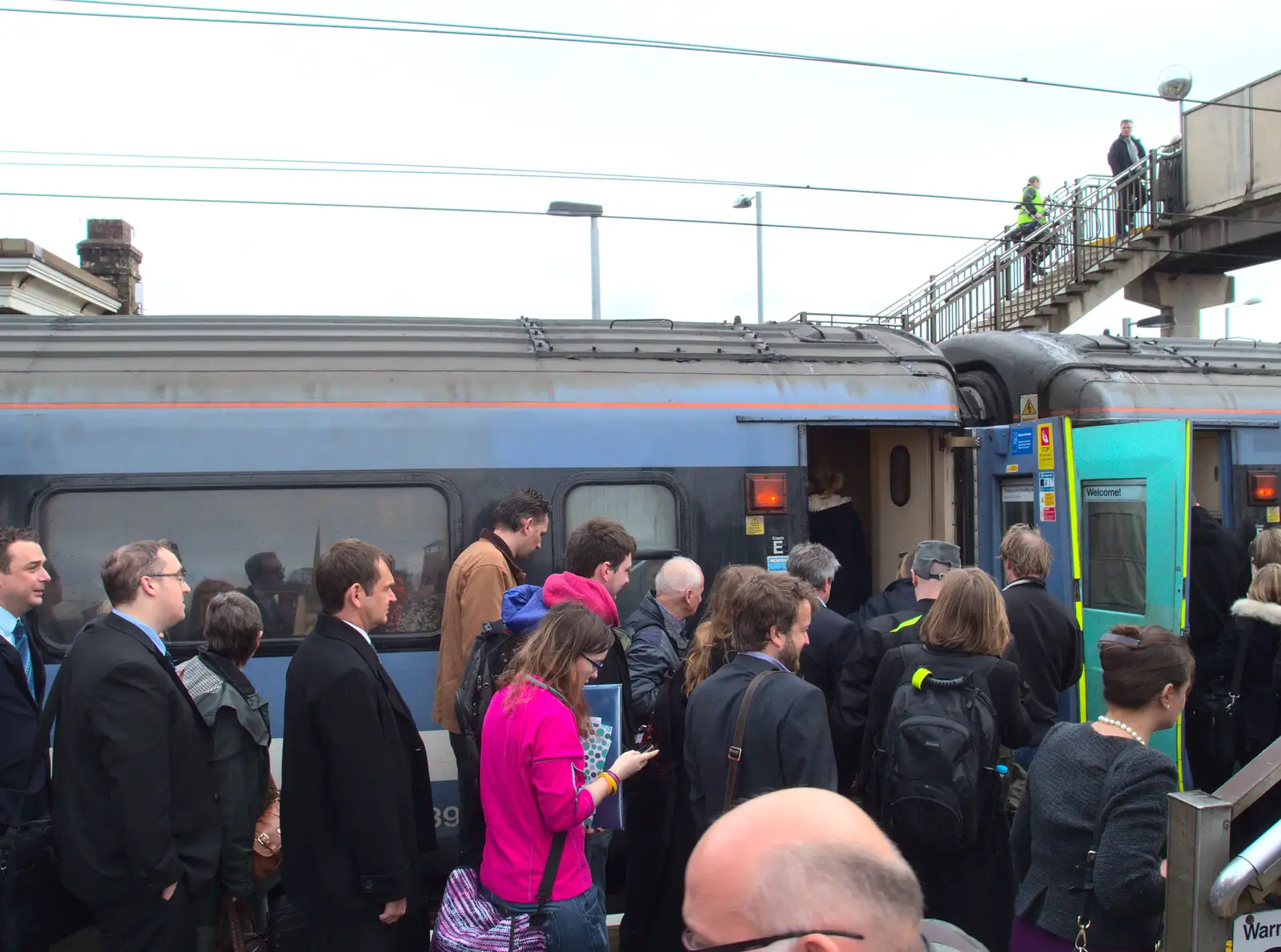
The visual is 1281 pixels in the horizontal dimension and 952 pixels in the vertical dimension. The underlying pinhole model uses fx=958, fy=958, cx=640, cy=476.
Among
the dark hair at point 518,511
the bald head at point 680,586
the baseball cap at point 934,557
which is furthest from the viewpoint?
the dark hair at point 518,511

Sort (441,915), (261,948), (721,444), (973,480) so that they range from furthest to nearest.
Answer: (973,480) → (721,444) → (261,948) → (441,915)

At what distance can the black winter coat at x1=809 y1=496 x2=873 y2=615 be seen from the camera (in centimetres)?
714

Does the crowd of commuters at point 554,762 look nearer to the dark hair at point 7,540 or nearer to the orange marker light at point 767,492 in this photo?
the dark hair at point 7,540

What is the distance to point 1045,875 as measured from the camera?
9.50 ft

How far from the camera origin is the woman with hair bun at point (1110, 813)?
2670mm

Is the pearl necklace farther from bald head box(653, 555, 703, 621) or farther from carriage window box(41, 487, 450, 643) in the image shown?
carriage window box(41, 487, 450, 643)

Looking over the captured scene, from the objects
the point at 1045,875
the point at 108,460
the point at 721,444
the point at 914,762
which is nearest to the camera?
the point at 1045,875

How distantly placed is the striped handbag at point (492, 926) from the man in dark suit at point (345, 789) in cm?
19

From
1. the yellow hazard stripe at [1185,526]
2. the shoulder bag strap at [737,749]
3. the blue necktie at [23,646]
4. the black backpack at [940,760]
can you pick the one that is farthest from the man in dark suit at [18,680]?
the yellow hazard stripe at [1185,526]

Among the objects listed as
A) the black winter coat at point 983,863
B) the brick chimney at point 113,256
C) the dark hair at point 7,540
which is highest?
the brick chimney at point 113,256

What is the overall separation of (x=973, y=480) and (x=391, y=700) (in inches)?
174

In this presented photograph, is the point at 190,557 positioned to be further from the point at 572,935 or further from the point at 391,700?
the point at 572,935

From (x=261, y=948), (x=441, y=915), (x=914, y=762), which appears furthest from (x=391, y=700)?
(x=914, y=762)

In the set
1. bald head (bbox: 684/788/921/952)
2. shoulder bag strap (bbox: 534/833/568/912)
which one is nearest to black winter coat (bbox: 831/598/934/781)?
shoulder bag strap (bbox: 534/833/568/912)
